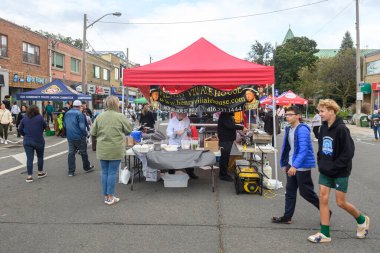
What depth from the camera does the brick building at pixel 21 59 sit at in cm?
2228

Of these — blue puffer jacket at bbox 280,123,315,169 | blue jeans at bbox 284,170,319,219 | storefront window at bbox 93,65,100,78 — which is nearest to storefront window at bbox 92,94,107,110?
storefront window at bbox 93,65,100,78

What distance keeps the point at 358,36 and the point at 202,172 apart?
22.9m

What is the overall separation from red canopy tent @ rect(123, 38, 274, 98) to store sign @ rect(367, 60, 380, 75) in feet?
112

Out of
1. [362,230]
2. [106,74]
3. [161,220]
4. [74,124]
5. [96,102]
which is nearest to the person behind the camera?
[362,230]

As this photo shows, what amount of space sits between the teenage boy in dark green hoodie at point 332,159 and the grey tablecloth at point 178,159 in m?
2.74

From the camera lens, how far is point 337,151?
3.99 metres

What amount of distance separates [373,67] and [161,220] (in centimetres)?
3899

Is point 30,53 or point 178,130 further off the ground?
point 30,53

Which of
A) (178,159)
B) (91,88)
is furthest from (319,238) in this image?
(91,88)

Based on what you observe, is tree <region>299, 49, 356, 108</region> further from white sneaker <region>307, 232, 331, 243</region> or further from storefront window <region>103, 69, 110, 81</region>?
white sneaker <region>307, 232, 331, 243</region>

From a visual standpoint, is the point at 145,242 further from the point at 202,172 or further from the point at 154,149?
the point at 202,172

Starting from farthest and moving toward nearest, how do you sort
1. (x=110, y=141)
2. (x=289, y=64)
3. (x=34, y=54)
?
(x=289, y=64), (x=34, y=54), (x=110, y=141)

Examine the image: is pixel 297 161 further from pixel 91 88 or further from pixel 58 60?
pixel 91 88

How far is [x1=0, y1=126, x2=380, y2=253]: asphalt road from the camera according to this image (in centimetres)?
414
